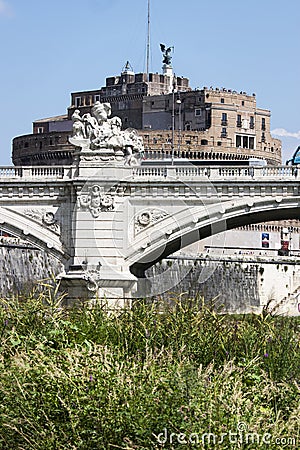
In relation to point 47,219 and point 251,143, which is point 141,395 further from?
point 251,143

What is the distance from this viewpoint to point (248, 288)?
66812 millimetres

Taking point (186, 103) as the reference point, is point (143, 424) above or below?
below

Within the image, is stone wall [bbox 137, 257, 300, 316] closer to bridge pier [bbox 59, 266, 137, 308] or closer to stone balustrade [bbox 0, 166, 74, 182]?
stone balustrade [bbox 0, 166, 74, 182]

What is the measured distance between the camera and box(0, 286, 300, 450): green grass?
17.7 metres

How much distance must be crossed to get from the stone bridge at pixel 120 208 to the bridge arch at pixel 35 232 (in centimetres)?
3

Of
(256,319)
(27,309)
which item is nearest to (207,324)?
(256,319)

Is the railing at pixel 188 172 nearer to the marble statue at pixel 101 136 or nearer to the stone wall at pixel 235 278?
the marble statue at pixel 101 136

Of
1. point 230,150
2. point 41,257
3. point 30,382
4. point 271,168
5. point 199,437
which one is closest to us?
point 199,437

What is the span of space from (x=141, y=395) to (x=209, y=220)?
21.1 meters

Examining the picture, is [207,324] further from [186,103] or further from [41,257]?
[186,103]

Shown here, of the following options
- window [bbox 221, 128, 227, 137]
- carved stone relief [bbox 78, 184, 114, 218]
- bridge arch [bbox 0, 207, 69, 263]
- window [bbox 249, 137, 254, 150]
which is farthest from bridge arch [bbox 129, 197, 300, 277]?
window [bbox 249, 137, 254, 150]

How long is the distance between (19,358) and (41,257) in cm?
3949
